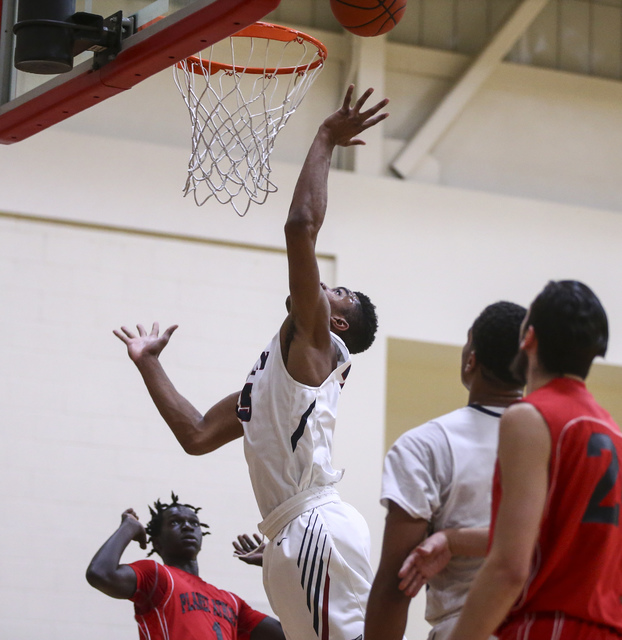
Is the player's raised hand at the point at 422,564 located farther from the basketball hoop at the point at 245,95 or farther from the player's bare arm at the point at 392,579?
the basketball hoop at the point at 245,95

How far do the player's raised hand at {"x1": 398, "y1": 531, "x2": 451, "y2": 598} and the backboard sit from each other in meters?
1.79

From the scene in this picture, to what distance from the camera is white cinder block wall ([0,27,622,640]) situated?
7.09 metres

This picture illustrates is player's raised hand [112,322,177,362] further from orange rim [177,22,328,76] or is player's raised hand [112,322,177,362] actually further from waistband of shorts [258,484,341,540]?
orange rim [177,22,328,76]

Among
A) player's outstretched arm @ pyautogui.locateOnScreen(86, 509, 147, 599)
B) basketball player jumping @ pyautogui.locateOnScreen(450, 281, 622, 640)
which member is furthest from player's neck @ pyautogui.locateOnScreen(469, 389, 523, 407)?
player's outstretched arm @ pyautogui.locateOnScreen(86, 509, 147, 599)

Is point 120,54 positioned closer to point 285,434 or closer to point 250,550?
point 285,434

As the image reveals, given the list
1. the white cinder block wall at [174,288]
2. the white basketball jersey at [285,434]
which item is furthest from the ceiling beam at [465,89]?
the white basketball jersey at [285,434]

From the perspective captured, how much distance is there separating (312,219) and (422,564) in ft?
4.74

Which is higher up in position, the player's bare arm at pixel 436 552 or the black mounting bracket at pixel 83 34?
the black mounting bracket at pixel 83 34

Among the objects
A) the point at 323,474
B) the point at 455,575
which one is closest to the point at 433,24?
the point at 323,474

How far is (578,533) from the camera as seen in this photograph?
2.20 meters

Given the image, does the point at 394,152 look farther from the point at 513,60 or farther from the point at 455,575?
the point at 455,575

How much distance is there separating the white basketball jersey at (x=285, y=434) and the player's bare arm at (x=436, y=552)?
42.3 inches

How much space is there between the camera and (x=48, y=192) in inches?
297

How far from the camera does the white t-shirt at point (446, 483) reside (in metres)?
2.62
